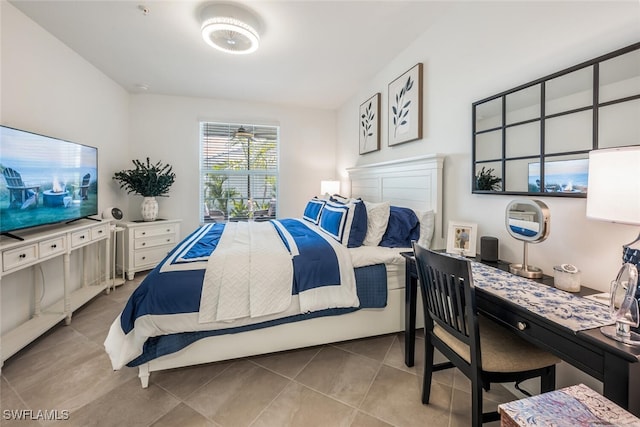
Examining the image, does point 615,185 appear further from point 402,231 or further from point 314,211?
point 314,211

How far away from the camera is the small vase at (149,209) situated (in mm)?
3752

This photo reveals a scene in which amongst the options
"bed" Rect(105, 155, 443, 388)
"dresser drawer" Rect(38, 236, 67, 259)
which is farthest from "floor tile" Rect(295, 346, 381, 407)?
"dresser drawer" Rect(38, 236, 67, 259)

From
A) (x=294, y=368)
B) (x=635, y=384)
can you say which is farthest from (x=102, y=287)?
(x=635, y=384)

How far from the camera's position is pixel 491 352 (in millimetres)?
1218

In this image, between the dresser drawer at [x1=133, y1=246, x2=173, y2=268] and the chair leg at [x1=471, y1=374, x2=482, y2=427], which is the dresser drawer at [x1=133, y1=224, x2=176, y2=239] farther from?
the chair leg at [x1=471, y1=374, x2=482, y2=427]

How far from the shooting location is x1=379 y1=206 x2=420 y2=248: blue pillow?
91.0 inches

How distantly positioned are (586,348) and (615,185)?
0.56 m

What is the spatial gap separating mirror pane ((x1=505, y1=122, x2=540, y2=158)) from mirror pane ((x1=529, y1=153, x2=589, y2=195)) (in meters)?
0.09

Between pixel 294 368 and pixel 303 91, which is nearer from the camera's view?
pixel 294 368

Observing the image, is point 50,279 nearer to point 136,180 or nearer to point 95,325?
point 95,325

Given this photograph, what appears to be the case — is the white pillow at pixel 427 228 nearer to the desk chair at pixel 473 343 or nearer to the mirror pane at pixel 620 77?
the desk chair at pixel 473 343

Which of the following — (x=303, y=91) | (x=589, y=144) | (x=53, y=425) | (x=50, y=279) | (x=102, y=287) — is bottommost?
(x=53, y=425)

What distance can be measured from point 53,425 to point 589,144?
9.80ft

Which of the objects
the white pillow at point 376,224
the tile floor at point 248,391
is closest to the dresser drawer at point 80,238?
the tile floor at point 248,391
